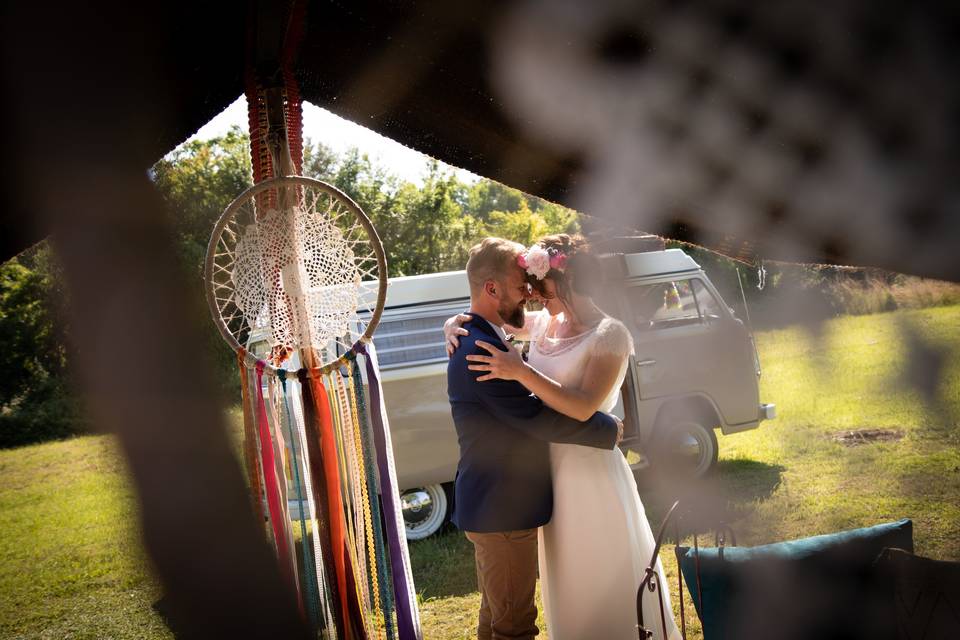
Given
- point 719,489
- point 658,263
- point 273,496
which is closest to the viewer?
point 273,496

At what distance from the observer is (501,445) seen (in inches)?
106

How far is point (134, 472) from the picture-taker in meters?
7.66

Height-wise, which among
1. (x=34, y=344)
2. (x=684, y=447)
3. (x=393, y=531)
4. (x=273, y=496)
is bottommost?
Answer: (x=684, y=447)

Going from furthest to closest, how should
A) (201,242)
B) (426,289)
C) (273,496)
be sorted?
(201,242), (426,289), (273,496)

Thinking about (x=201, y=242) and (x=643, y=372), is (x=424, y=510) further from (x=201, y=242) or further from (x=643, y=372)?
(x=201, y=242)

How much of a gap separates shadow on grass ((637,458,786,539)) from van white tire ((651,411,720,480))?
108 millimetres

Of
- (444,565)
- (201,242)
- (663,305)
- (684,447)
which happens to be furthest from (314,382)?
(201,242)

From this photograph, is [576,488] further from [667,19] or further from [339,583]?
[667,19]

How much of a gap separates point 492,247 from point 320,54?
885mm

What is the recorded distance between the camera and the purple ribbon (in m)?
2.71

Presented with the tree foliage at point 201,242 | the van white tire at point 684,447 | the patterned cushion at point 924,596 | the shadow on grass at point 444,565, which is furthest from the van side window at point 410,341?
the tree foliage at point 201,242

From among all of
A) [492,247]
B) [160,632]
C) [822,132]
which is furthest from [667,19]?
[160,632]

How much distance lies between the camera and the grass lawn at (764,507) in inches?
32.2

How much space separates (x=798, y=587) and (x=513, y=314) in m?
1.29
